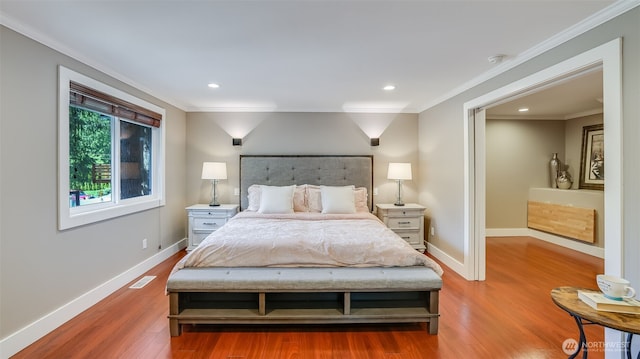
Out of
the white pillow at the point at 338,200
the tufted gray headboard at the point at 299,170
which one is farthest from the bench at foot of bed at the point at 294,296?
the tufted gray headboard at the point at 299,170

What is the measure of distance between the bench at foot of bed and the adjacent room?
2 centimetres

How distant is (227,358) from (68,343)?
1.27m

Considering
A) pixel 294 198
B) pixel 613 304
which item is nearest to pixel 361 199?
pixel 294 198

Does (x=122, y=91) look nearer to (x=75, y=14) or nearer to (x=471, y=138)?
(x=75, y=14)

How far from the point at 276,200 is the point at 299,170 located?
82 centimetres

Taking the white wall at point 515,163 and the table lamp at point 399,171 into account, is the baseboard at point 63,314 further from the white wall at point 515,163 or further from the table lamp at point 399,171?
the white wall at point 515,163

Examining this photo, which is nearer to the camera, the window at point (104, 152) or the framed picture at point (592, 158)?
the window at point (104, 152)

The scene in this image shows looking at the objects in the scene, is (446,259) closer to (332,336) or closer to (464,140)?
(464,140)

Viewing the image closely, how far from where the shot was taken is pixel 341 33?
2057mm

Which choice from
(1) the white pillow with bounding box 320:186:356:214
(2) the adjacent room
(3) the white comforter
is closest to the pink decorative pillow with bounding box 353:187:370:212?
(2) the adjacent room

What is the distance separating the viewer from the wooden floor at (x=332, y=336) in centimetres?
196

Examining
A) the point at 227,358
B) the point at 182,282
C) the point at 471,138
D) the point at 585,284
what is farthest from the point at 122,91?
the point at 585,284

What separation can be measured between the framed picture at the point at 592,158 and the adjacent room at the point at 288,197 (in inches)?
52.2

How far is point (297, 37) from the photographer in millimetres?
2123
